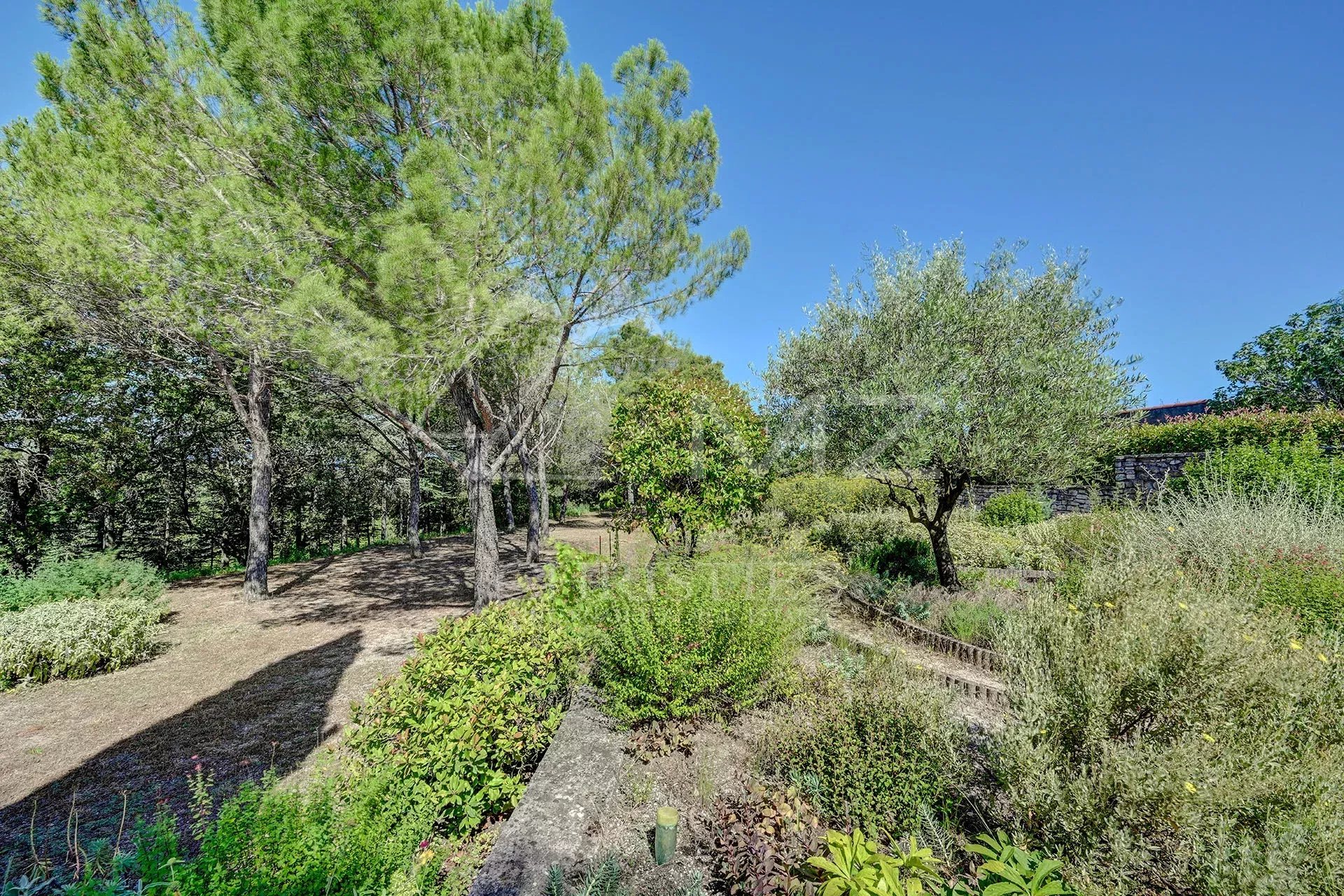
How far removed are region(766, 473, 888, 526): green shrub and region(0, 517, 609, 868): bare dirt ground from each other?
Answer: 24.7 ft

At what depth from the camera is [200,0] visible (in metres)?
5.24

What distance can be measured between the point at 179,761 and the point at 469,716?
3286 mm

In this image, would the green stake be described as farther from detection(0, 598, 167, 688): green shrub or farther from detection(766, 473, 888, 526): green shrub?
detection(766, 473, 888, 526): green shrub

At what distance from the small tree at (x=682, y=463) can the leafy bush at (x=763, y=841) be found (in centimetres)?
452

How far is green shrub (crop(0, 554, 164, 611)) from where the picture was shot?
6740 millimetres

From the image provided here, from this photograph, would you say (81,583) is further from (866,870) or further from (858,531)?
(858,531)

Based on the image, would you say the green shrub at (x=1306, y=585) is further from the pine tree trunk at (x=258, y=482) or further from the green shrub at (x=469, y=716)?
the pine tree trunk at (x=258, y=482)

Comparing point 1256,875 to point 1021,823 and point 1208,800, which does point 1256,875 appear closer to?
point 1208,800

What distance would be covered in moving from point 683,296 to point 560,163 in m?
2.28

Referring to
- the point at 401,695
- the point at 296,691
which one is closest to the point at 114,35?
the point at 296,691

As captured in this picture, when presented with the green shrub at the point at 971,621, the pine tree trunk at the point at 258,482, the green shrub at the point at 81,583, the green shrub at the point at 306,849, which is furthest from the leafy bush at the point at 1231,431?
the green shrub at the point at 81,583

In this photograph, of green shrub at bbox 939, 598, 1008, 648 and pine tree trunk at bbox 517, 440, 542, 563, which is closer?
green shrub at bbox 939, 598, 1008, 648

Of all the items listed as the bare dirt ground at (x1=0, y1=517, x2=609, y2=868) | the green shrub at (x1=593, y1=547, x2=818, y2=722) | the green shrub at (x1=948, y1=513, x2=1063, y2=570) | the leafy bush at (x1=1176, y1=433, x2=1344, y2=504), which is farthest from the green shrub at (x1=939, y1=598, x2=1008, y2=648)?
the bare dirt ground at (x1=0, y1=517, x2=609, y2=868)

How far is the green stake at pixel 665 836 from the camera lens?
2.35 meters
